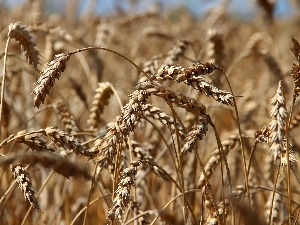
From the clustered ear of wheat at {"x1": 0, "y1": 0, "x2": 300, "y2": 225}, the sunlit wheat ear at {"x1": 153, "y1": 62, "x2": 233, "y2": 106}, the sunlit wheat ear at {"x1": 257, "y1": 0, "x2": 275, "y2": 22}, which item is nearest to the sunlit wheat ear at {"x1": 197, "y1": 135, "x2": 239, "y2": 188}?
the clustered ear of wheat at {"x1": 0, "y1": 0, "x2": 300, "y2": 225}

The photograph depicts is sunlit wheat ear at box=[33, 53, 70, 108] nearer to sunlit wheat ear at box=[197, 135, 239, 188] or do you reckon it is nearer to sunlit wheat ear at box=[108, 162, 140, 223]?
sunlit wheat ear at box=[108, 162, 140, 223]

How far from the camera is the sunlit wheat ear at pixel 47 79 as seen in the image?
1355mm

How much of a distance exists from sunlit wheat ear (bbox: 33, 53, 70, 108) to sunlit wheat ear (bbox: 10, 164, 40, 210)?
163 mm

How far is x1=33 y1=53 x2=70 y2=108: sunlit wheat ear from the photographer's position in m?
1.36

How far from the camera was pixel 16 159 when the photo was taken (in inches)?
41.6

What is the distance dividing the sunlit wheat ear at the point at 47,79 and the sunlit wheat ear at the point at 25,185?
16 centimetres

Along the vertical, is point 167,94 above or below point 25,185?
above

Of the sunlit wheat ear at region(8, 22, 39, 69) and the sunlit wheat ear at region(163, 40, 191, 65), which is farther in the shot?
the sunlit wheat ear at region(163, 40, 191, 65)

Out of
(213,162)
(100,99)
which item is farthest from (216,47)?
(213,162)

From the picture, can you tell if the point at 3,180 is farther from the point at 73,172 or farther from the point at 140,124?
the point at 73,172

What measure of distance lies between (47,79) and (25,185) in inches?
10.1

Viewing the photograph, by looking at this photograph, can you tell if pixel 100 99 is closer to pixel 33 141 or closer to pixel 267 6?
pixel 33 141

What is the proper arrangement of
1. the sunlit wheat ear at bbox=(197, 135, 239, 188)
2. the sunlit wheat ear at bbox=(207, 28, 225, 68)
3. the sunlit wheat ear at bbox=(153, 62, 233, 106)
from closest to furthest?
the sunlit wheat ear at bbox=(153, 62, 233, 106)
the sunlit wheat ear at bbox=(197, 135, 239, 188)
the sunlit wheat ear at bbox=(207, 28, 225, 68)

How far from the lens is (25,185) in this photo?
1330mm
